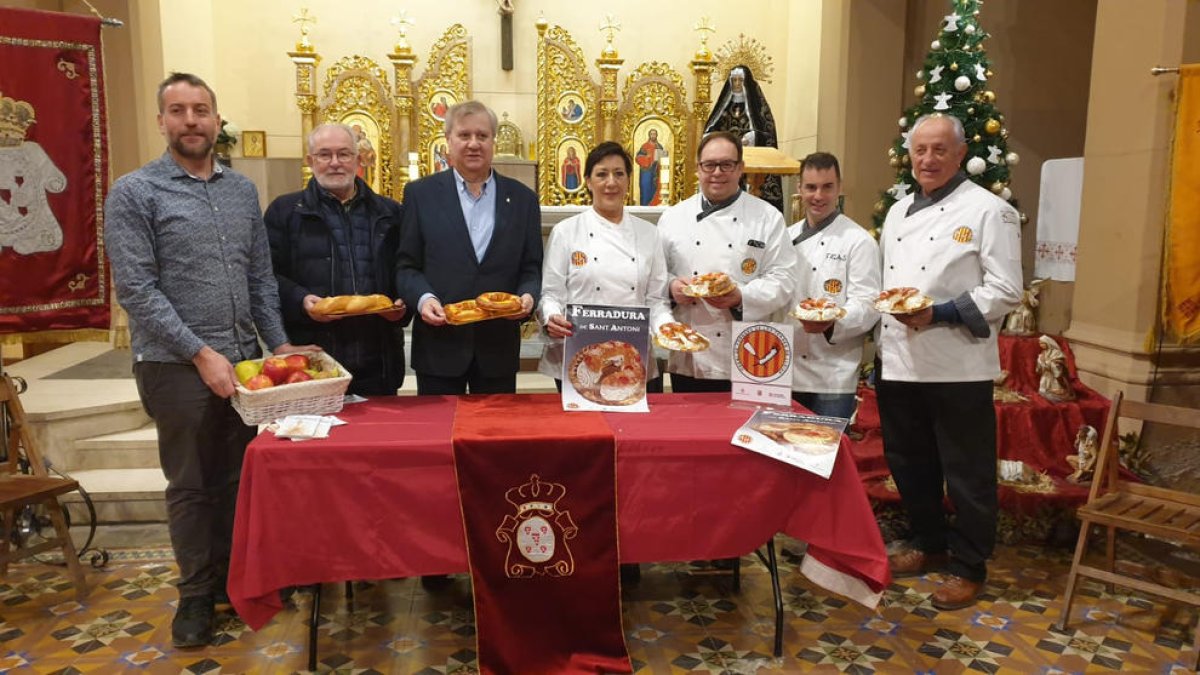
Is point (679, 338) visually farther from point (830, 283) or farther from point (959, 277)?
point (959, 277)

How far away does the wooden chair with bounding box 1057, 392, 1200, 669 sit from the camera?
9.52 ft

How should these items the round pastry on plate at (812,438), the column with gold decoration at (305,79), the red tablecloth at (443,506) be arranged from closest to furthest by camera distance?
1. the red tablecloth at (443,506)
2. the round pastry on plate at (812,438)
3. the column with gold decoration at (305,79)

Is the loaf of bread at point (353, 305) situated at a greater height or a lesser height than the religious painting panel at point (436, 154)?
lesser

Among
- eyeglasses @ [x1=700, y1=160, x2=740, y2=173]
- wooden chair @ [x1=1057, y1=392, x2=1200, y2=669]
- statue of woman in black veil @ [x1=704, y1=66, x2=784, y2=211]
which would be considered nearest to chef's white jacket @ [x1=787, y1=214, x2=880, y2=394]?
eyeglasses @ [x1=700, y1=160, x2=740, y2=173]

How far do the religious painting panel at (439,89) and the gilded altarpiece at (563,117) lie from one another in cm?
73

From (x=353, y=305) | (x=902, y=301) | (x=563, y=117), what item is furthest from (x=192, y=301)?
(x=563, y=117)

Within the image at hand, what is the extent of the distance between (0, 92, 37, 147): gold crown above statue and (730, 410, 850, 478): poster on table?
3.17 metres

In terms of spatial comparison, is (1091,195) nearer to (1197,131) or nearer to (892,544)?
(1197,131)

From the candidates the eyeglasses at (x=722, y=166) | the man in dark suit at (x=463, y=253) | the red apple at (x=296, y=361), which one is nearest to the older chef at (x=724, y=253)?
the eyeglasses at (x=722, y=166)

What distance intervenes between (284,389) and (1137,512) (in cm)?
306

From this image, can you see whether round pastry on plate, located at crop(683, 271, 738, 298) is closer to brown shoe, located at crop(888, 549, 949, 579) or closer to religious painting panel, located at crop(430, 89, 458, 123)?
brown shoe, located at crop(888, 549, 949, 579)

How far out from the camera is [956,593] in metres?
3.19

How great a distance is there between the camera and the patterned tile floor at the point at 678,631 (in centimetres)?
276

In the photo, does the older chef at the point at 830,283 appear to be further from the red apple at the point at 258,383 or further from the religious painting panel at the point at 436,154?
the religious painting panel at the point at 436,154
